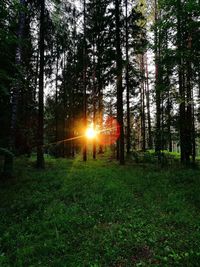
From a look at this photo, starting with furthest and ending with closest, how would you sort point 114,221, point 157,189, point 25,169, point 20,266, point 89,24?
point 89,24 < point 25,169 < point 157,189 < point 114,221 < point 20,266

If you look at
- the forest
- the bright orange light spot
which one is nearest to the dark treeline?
the forest

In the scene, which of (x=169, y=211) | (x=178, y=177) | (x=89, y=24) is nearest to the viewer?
(x=169, y=211)

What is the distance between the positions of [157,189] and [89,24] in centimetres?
1675

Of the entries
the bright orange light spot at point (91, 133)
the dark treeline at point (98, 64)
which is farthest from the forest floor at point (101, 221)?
the bright orange light spot at point (91, 133)

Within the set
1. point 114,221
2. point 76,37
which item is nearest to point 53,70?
point 76,37

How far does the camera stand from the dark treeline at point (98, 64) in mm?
11242

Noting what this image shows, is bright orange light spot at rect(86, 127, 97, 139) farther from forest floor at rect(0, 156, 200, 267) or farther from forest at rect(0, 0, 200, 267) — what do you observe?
forest floor at rect(0, 156, 200, 267)

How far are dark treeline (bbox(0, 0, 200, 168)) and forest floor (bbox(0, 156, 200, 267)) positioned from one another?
13.3 ft

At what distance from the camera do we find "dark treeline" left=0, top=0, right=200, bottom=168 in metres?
11.2

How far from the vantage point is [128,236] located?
6.56 metres

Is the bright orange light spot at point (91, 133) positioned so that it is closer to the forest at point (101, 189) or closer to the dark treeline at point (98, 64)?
the dark treeline at point (98, 64)

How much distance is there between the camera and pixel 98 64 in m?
22.4

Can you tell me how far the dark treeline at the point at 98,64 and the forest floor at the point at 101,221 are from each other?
4.06 m

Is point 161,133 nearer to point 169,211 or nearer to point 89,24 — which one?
point 169,211
